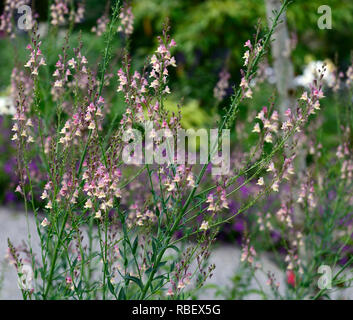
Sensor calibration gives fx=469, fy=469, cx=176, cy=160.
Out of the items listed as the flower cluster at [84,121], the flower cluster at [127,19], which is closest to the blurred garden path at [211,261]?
the flower cluster at [127,19]

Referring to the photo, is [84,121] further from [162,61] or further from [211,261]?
[211,261]

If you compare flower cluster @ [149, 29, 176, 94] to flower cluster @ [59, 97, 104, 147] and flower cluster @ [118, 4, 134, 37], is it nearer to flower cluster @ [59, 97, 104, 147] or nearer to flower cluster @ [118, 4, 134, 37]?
flower cluster @ [59, 97, 104, 147]

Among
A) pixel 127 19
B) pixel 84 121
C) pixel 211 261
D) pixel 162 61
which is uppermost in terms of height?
pixel 127 19

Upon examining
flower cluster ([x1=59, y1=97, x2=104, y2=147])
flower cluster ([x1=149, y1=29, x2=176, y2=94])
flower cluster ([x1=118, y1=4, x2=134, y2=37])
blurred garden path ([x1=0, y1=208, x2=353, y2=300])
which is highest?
flower cluster ([x1=118, y1=4, x2=134, y2=37])

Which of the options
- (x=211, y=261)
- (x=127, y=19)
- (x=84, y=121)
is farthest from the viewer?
(x=211, y=261)

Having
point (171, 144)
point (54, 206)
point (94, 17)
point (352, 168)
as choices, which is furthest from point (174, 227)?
point (94, 17)

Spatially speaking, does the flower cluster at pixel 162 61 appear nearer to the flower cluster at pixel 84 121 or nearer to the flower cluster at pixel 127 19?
the flower cluster at pixel 84 121

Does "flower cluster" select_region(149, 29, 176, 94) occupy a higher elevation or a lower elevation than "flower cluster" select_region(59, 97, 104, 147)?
higher

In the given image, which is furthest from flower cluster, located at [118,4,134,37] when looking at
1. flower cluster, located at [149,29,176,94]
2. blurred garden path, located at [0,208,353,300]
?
blurred garden path, located at [0,208,353,300]

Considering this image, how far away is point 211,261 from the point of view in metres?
5.52

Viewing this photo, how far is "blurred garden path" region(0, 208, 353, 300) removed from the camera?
179 inches

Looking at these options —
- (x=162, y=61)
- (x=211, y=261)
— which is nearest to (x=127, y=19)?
(x=162, y=61)
